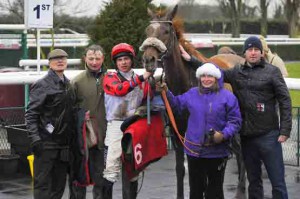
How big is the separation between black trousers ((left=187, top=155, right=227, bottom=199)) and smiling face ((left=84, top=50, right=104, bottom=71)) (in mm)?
1347

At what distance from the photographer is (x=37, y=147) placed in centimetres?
709

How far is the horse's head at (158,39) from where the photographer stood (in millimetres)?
6945

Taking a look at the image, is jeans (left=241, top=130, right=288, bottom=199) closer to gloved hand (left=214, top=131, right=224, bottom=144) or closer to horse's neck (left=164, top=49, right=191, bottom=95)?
gloved hand (left=214, top=131, right=224, bottom=144)

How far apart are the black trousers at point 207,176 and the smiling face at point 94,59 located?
1347 millimetres

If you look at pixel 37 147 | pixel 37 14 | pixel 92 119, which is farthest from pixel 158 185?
pixel 37 14

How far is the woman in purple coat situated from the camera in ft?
22.1

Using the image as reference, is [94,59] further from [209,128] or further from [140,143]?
[209,128]

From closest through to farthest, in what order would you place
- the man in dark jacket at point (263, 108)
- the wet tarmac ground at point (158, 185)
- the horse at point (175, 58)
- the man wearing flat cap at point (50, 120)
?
the man in dark jacket at point (263, 108) → the man wearing flat cap at point (50, 120) → the horse at point (175, 58) → the wet tarmac ground at point (158, 185)

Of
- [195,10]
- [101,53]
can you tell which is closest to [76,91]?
[101,53]

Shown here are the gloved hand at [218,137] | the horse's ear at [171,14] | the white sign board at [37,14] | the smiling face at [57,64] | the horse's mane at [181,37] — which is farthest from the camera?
the white sign board at [37,14]

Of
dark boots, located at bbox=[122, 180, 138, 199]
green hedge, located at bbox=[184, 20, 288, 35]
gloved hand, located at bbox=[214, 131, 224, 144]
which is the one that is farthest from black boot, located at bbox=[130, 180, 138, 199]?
green hedge, located at bbox=[184, 20, 288, 35]

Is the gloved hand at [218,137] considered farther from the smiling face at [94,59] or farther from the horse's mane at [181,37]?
the horse's mane at [181,37]

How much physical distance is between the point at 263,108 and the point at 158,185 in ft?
9.37

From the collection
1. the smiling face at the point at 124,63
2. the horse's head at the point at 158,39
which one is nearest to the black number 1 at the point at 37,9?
the horse's head at the point at 158,39
